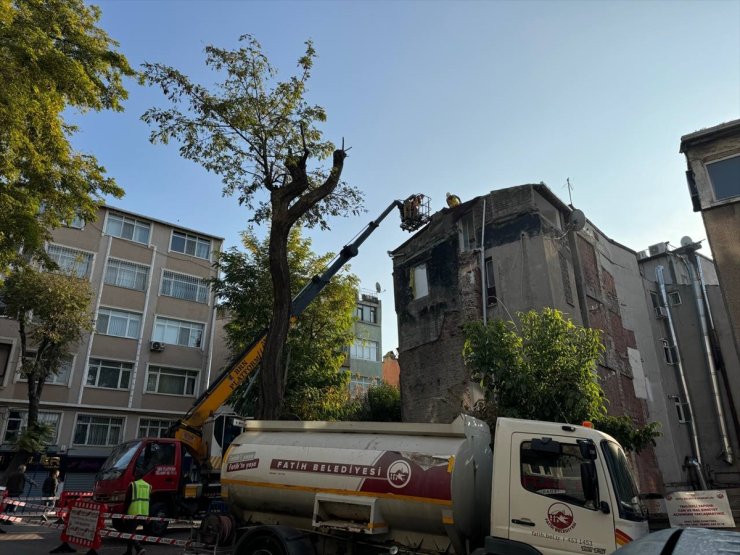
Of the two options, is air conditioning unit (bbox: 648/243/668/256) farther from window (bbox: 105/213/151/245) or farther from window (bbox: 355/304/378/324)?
window (bbox: 105/213/151/245)

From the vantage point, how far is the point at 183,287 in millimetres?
32094

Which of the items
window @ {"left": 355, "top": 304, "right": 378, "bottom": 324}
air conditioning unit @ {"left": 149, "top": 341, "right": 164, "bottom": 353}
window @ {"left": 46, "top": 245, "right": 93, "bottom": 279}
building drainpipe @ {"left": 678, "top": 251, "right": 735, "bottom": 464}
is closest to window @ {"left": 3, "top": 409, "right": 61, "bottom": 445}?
air conditioning unit @ {"left": 149, "top": 341, "right": 164, "bottom": 353}

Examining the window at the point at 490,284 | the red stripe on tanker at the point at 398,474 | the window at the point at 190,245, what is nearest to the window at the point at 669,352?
the window at the point at 490,284

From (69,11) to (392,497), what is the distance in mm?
13339

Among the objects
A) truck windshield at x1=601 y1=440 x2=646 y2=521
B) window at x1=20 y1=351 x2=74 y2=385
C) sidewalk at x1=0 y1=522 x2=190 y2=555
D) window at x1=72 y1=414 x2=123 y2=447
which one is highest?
window at x1=20 y1=351 x2=74 y2=385

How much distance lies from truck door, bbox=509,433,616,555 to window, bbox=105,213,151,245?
1160 inches

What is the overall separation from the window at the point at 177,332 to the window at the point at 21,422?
638cm

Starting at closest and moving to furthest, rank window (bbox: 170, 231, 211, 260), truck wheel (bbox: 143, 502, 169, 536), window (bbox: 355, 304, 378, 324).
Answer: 1. truck wheel (bbox: 143, 502, 169, 536)
2. window (bbox: 170, 231, 211, 260)
3. window (bbox: 355, 304, 378, 324)

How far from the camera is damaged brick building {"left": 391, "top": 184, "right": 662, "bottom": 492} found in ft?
58.6

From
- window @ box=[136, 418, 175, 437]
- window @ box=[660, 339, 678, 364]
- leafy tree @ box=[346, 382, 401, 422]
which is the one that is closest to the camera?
window @ box=[660, 339, 678, 364]

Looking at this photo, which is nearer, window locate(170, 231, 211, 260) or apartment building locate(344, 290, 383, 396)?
window locate(170, 231, 211, 260)

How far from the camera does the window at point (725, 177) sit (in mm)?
14430

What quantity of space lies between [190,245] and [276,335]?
23.6 m

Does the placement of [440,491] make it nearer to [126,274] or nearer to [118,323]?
[118,323]
